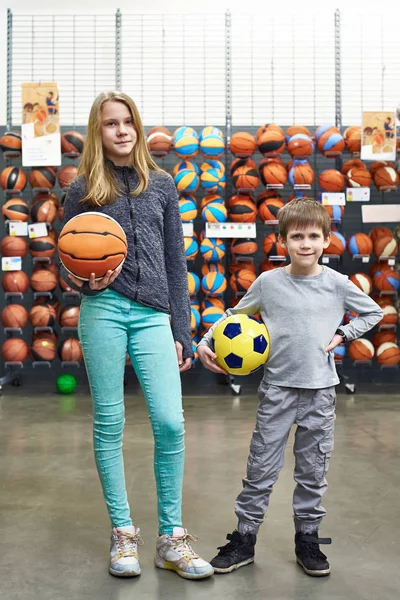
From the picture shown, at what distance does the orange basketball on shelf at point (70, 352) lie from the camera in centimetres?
624

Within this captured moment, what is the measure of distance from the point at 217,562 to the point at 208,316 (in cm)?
388

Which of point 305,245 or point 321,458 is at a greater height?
point 305,245

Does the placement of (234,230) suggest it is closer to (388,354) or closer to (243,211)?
(243,211)

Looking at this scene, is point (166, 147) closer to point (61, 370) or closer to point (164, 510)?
point (61, 370)

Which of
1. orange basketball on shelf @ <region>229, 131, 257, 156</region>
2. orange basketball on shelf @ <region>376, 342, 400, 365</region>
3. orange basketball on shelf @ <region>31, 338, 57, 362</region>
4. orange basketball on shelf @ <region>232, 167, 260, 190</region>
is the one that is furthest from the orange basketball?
orange basketball on shelf @ <region>31, 338, 57, 362</region>

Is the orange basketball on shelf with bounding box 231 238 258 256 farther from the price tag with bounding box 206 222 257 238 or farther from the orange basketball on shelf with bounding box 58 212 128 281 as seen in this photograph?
the orange basketball on shelf with bounding box 58 212 128 281

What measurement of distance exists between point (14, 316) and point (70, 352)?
600mm

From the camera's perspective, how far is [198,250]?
6629 mm

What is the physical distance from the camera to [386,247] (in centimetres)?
620

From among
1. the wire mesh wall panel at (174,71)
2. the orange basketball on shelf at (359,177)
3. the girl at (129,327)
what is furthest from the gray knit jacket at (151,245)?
the wire mesh wall panel at (174,71)

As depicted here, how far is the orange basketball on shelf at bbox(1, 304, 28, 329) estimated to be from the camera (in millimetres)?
6273

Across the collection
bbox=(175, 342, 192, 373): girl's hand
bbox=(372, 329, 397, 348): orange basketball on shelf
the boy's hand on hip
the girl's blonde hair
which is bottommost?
A: bbox=(372, 329, 397, 348): orange basketball on shelf

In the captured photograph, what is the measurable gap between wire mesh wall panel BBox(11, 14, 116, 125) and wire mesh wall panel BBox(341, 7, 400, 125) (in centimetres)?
240

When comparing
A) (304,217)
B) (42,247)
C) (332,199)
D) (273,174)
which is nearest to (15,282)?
(42,247)
